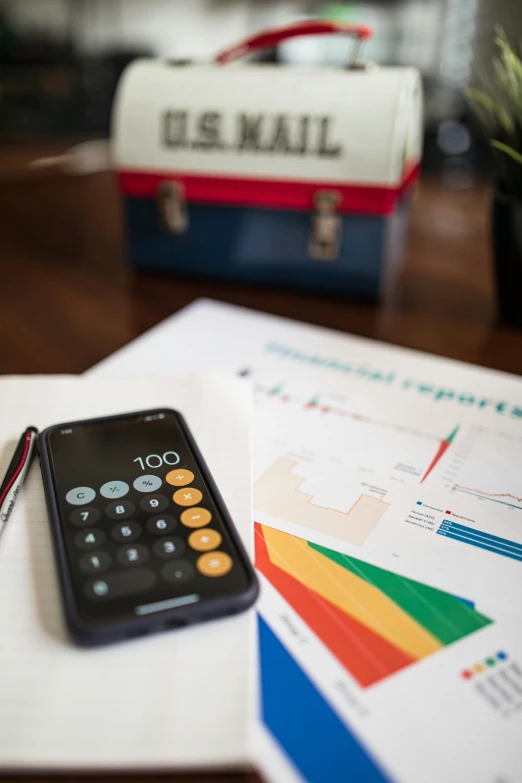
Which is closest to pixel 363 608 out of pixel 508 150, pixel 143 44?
pixel 508 150

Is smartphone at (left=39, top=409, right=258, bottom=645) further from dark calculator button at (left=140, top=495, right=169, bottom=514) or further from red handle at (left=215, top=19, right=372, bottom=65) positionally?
red handle at (left=215, top=19, right=372, bottom=65)

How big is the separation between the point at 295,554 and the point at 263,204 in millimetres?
400

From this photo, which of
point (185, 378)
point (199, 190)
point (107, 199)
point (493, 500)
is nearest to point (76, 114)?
point (107, 199)

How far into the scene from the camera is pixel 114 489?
352mm

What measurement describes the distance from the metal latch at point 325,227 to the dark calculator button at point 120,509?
1.23 feet

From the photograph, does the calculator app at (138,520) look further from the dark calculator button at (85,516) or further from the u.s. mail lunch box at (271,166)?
the u.s. mail lunch box at (271,166)

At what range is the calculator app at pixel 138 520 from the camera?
0.95 ft

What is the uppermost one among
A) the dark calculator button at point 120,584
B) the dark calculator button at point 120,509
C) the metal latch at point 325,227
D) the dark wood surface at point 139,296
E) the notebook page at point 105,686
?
the metal latch at point 325,227

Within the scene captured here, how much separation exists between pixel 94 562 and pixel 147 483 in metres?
0.06

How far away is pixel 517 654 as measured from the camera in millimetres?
288

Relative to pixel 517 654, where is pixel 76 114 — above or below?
below

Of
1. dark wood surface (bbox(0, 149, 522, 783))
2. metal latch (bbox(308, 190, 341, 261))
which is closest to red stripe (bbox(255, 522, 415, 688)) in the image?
dark wood surface (bbox(0, 149, 522, 783))

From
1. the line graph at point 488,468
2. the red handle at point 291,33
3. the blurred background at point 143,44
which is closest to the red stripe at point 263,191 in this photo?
the red handle at point 291,33

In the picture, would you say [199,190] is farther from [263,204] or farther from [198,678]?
[198,678]
